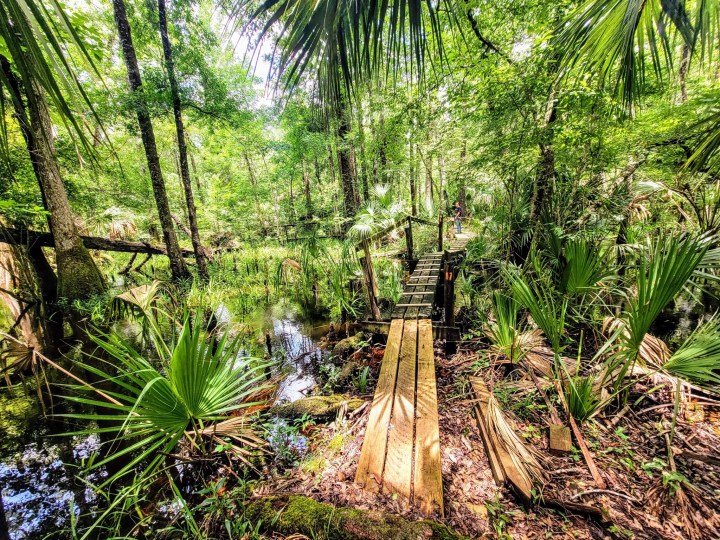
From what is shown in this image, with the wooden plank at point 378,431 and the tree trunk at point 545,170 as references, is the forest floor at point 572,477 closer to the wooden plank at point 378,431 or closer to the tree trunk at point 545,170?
the wooden plank at point 378,431

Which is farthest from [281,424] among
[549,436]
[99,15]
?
[99,15]

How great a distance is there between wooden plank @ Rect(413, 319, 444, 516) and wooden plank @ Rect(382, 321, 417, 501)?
0.15ft

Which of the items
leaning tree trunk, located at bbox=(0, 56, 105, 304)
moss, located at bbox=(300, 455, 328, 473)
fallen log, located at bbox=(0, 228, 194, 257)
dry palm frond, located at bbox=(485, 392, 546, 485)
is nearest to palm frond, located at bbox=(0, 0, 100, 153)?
moss, located at bbox=(300, 455, 328, 473)

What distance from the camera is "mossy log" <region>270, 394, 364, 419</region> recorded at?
3.01 metres

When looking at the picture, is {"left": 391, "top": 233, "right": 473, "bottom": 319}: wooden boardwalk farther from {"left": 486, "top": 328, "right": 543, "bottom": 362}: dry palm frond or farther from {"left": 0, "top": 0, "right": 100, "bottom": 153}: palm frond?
{"left": 0, "top": 0, "right": 100, "bottom": 153}: palm frond

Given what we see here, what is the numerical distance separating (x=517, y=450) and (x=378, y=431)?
3.28ft

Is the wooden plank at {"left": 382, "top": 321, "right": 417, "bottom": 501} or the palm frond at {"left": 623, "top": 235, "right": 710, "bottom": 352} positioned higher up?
the palm frond at {"left": 623, "top": 235, "right": 710, "bottom": 352}

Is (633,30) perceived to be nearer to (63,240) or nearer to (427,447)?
(427,447)

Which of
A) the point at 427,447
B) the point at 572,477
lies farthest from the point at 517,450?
the point at 427,447

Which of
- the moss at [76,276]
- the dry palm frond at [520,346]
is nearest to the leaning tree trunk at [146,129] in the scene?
the moss at [76,276]

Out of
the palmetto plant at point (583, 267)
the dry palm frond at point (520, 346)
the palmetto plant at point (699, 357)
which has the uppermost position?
the palmetto plant at point (583, 267)

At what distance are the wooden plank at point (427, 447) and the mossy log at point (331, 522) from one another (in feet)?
0.55

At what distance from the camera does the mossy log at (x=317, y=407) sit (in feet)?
9.88

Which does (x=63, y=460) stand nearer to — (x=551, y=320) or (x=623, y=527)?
(x=623, y=527)
